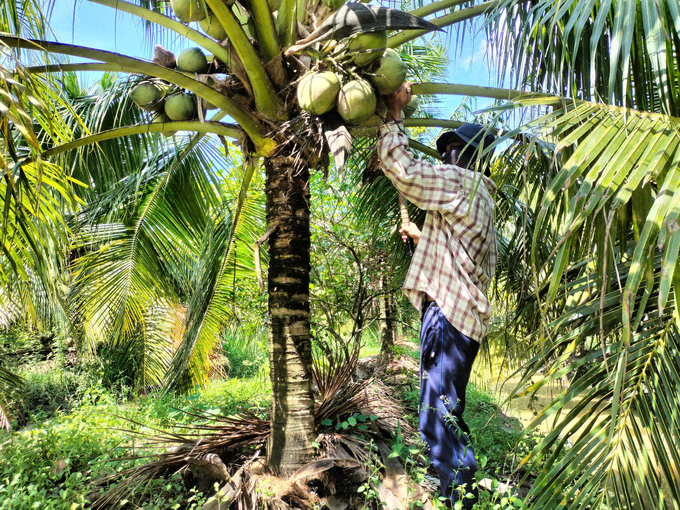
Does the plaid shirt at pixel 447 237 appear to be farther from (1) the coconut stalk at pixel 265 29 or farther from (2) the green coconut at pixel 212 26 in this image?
(2) the green coconut at pixel 212 26

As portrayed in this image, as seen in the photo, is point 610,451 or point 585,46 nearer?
point 610,451

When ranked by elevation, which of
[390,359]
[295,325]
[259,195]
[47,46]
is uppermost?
[47,46]

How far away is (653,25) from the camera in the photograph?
138cm

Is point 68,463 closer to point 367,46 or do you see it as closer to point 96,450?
point 96,450

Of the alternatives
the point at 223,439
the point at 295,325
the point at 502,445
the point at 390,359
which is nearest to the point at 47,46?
the point at 295,325

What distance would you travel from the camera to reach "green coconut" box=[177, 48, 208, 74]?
8.36 feet

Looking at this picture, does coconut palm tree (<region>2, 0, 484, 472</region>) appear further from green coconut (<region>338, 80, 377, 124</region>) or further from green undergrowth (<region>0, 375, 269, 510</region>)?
green undergrowth (<region>0, 375, 269, 510</region>)

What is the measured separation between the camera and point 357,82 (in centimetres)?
204

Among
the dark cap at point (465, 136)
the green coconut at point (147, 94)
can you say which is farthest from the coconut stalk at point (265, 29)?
the dark cap at point (465, 136)

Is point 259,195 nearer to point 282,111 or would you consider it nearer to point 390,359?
point 282,111

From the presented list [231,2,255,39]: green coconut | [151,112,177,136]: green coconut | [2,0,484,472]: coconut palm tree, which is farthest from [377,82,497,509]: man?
[151,112,177,136]: green coconut

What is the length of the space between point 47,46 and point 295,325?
1.61m

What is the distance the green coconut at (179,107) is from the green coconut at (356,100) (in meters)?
0.97

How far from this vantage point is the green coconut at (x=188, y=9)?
2180mm
